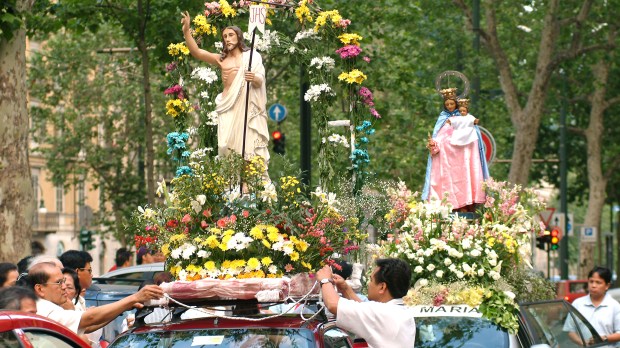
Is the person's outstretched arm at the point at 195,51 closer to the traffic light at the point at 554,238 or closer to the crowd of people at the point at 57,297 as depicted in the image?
the crowd of people at the point at 57,297

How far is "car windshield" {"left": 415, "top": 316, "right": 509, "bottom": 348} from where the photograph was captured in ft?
34.4


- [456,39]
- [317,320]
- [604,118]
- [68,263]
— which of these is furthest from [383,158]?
[317,320]

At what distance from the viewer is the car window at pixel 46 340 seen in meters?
6.90

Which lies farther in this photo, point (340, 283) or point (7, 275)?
point (7, 275)

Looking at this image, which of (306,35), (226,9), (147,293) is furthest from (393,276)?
(306,35)

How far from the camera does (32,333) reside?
694 cm

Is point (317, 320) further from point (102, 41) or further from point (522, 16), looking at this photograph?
point (102, 41)

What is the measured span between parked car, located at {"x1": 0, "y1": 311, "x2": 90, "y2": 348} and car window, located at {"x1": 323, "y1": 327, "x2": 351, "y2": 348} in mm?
1461

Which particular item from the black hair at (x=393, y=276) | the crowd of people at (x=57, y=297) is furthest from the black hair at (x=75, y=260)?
the black hair at (x=393, y=276)

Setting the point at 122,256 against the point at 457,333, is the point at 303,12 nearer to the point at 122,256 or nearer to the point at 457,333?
the point at 457,333

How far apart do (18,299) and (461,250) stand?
16.9 feet

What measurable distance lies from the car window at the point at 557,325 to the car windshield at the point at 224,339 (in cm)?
319

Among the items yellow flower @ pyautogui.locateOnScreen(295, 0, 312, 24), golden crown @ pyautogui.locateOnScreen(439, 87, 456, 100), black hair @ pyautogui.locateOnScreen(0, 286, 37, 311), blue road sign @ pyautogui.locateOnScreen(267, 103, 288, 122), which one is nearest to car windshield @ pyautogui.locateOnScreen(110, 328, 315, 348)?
black hair @ pyautogui.locateOnScreen(0, 286, 37, 311)

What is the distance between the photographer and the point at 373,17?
1141 inches
